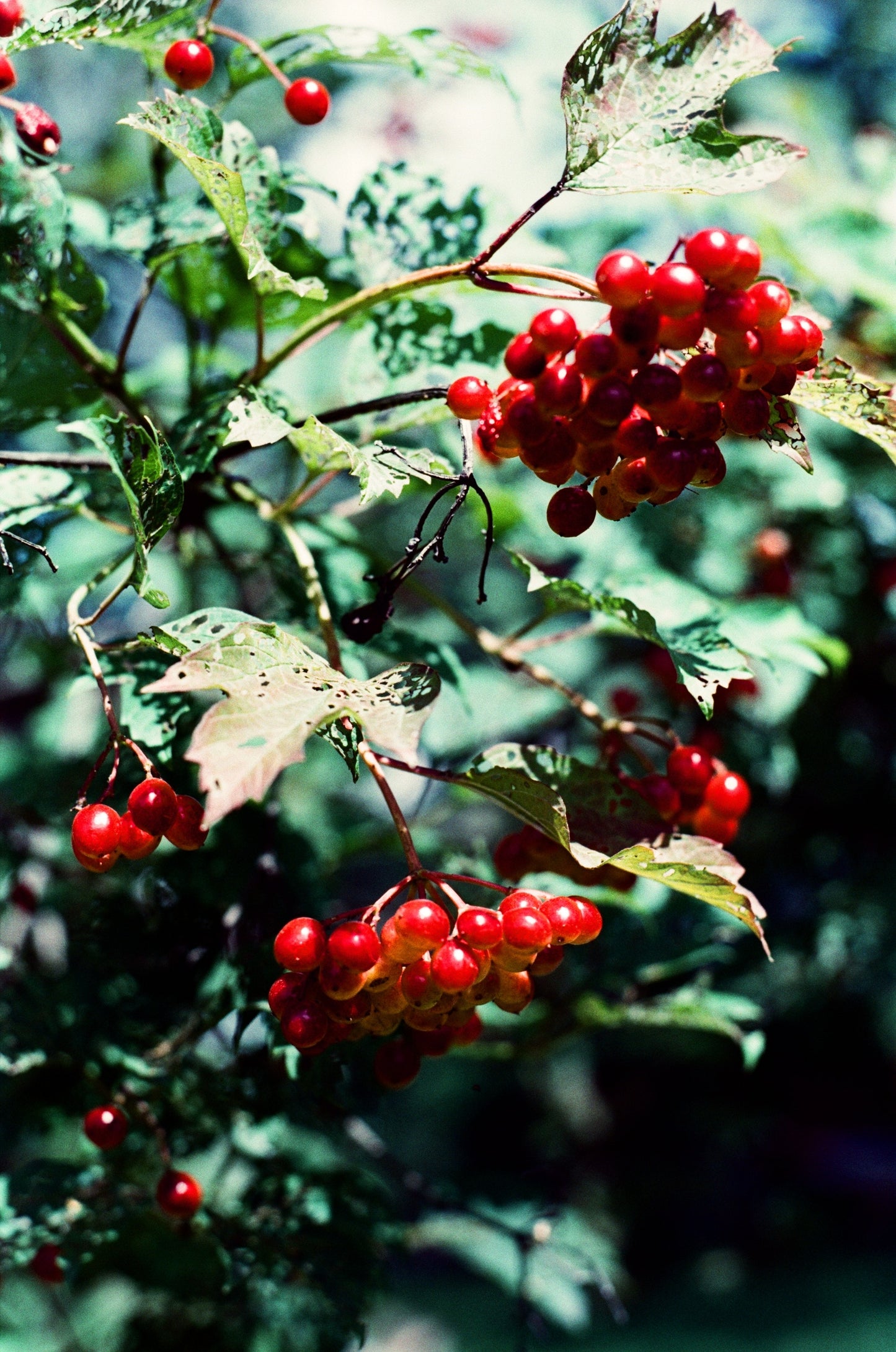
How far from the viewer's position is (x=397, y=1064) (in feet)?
2.38

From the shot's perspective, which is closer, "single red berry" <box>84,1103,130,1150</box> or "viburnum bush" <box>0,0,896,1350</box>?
"viburnum bush" <box>0,0,896,1350</box>

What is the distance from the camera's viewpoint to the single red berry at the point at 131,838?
1.92 feet

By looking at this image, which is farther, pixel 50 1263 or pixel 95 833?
pixel 50 1263

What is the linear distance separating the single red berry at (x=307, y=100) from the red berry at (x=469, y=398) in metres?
0.32

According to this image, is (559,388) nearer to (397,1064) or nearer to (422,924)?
(422,924)

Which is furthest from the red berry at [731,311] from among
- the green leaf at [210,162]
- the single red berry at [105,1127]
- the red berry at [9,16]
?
the single red berry at [105,1127]

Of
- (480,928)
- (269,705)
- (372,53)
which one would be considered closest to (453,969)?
(480,928)

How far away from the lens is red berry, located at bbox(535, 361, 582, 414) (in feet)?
1.75

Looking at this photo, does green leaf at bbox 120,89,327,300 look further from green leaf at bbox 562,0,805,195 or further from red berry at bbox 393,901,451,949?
red berry at bbox 393,901,451,949

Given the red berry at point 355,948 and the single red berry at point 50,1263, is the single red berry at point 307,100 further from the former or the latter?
the single red berry at point 50,1263

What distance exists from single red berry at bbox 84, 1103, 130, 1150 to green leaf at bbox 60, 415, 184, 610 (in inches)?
16.3

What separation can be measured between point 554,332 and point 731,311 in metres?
0.09

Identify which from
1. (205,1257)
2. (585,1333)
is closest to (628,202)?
(205,1257)

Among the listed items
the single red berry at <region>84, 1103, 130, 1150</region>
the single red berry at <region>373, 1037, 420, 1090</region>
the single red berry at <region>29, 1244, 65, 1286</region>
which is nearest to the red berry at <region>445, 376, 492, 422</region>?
the single red berry at <region>373, 1037, 420, 1090</region>
